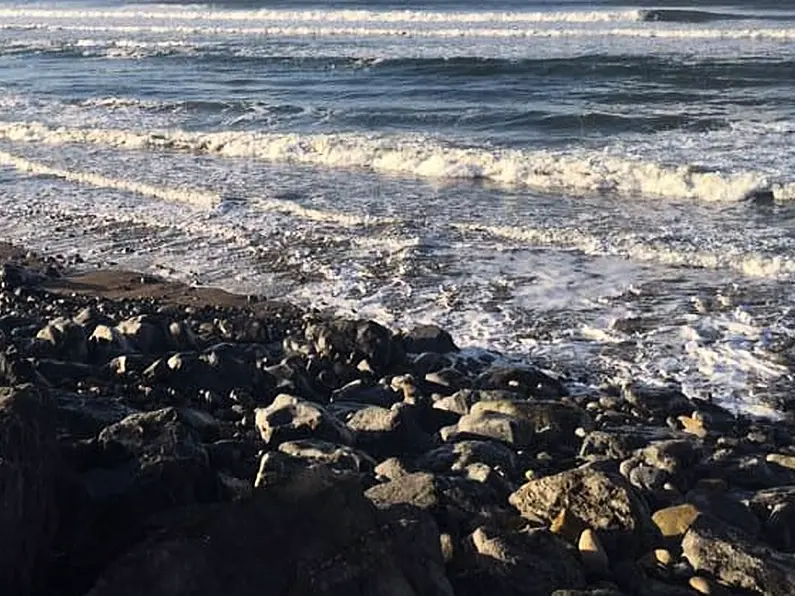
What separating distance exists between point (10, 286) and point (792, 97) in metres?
17.3

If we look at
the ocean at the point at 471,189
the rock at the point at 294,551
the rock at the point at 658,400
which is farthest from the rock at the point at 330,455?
the ocean at the point at 471,189

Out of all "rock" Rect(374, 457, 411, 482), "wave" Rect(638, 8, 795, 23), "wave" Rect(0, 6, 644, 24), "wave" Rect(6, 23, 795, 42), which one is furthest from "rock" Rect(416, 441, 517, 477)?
"wave" Rect(0, 6, 644, 24)

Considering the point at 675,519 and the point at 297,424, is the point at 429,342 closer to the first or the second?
the point at 297,424

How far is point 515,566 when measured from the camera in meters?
4.11

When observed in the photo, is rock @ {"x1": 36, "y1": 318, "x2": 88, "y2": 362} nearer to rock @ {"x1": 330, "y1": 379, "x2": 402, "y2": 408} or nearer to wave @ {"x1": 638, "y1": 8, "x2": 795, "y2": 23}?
rock @ {"x1": 330, "y1": 379, "x2": 402, "y2": 408}

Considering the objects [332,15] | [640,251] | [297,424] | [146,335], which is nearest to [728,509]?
[297,424]

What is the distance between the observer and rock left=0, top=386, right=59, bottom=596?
346 centimetres

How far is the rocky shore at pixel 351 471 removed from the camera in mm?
3637

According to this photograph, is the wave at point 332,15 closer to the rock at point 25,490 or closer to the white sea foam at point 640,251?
the white sea foam at point 640,251

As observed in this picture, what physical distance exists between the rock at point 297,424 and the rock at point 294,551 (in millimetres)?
1938

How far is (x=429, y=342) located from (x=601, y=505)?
3719 millimetres

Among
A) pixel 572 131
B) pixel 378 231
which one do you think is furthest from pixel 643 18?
pixel 378 231

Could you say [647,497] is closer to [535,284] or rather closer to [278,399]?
[278,399]

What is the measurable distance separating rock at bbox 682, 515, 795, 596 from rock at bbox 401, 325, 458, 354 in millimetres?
3807
